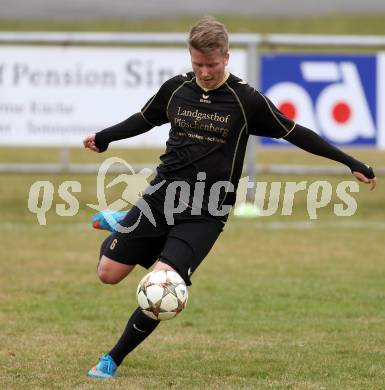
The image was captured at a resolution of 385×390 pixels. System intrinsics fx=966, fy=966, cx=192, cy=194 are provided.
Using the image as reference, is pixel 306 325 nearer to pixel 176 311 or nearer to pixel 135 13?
pixel 176 311

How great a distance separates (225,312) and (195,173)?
2164 millimetres

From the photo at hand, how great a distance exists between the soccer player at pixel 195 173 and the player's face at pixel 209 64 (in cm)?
2

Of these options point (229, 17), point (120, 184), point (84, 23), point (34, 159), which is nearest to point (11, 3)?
point (84, 23)

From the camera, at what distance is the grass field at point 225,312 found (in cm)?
564

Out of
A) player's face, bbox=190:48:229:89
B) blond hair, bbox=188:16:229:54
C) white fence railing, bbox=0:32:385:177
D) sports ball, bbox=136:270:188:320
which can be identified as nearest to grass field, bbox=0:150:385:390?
sports ball, bbox=136:270:188:320

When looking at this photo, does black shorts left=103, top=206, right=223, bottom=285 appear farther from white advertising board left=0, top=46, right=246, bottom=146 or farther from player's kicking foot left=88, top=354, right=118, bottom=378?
white advertising board left=0, top=46, right=246, bottom=146

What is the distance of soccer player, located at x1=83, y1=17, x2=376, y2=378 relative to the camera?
5.46 m

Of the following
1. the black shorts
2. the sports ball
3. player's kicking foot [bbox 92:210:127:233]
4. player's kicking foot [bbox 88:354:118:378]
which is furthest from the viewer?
player's kicking foot [bbox 92:210:127:233]

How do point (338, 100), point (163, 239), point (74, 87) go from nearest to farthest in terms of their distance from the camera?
point (163, 239)
point (338, 100)
point (74, 87)

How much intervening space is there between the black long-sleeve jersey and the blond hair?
0.33 meters

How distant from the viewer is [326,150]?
18.3ft

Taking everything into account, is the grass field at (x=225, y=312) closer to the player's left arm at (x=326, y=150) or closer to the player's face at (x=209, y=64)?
the player's left arm at (x=326, y=150)

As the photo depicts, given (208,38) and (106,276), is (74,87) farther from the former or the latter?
(208,38)

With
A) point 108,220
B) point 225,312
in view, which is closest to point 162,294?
point 108,220
